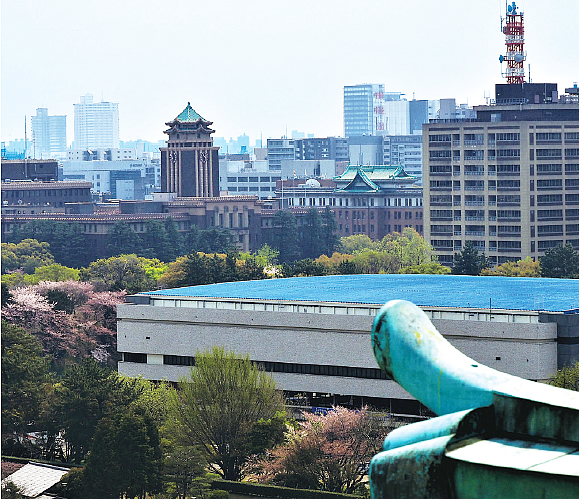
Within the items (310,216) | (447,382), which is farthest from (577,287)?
(310,216)

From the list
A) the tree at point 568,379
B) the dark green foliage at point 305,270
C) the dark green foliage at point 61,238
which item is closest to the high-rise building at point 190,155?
the dark green foliage at point 61,238

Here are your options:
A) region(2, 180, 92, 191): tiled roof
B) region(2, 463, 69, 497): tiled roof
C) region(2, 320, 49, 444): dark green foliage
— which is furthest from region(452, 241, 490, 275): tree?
region(2, 180, 92, 191): tiled roof

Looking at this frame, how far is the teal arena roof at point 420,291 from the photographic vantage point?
4809 centimetres

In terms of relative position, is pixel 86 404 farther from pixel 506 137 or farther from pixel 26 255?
pixel 26 255

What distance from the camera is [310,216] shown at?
146 m

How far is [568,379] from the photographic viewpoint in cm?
4019

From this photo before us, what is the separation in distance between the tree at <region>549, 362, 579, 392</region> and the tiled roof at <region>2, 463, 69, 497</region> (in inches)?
641

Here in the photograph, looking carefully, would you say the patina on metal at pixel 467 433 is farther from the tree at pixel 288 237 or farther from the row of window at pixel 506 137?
the tree at pixel 288 237

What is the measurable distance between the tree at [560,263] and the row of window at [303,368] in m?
48.4

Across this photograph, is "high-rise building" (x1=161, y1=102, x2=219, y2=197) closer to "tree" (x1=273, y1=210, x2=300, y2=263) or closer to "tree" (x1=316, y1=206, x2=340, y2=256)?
"tree" (x1=273, y1=210, x2=300, y2=263)

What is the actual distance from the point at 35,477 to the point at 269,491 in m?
7.88

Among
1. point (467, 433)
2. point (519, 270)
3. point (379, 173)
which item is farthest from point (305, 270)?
point (379, 173)

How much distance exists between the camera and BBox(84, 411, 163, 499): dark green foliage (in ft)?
122

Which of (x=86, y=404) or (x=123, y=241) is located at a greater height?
(x=123, y=241)
